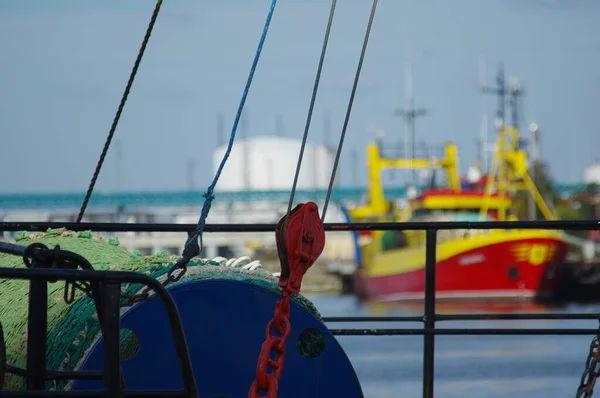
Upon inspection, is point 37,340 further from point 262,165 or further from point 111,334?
point 262,165

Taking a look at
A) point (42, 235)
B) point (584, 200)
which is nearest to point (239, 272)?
point (42, 235)

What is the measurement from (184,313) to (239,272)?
0.75ft

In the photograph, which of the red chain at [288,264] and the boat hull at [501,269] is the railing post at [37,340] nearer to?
the red chain at [288,264]

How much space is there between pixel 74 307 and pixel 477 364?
17830mm

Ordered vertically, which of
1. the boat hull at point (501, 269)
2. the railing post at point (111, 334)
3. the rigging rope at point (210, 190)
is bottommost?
the boat hull at point (501, 269)

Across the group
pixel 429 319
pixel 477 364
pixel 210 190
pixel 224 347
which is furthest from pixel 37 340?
pixel 477 364

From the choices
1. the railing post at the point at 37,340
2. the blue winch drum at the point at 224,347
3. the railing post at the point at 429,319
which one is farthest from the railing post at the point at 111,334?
the railing post at the point at 429,319

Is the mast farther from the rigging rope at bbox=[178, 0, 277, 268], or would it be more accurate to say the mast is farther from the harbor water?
the rigging rope at bbox=[178, 0, 277, 268]

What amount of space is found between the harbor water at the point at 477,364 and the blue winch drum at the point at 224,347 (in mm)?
10690

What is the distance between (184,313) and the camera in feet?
9.70

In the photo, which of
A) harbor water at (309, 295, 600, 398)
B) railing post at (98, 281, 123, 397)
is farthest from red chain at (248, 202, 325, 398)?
harbor water at (309, 295, 600, 398)

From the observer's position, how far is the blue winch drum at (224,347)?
9.44 ft

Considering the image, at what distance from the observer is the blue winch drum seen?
9.44ft

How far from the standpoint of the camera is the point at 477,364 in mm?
20094
